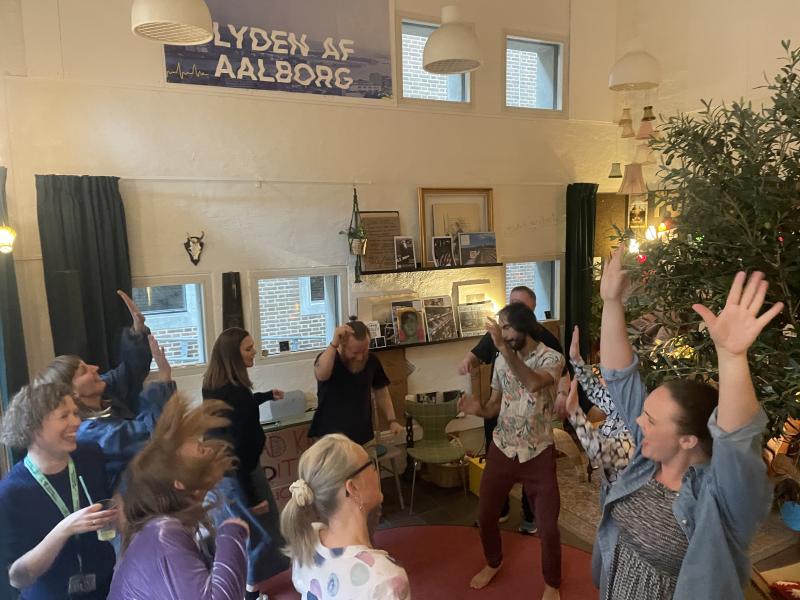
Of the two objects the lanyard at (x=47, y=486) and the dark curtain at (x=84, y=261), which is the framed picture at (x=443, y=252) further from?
the lanyard at (x=47, y=486)

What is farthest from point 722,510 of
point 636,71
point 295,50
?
point 295,50

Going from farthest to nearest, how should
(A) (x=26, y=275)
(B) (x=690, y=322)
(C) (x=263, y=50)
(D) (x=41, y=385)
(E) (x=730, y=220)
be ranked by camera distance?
(C) (x=263, y=50) → (A) (x=26, y=275) → (D) (x=41, y=385) → (B) (x=690, y=322) → (E) (x=730, y=220)

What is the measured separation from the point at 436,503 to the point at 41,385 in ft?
11.3

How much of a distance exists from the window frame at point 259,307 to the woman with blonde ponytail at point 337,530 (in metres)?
3.11

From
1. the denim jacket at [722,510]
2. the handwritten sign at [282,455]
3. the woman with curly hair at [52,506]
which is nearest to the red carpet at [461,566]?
the handwritten sign at [282,455]

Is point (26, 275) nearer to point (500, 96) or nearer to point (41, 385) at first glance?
point (41, 385)

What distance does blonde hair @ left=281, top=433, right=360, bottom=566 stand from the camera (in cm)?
182

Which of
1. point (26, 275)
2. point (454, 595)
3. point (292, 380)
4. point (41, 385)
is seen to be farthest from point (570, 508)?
point (26, 275)

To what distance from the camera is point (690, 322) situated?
6.12 ft

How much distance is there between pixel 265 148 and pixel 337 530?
3.74 m

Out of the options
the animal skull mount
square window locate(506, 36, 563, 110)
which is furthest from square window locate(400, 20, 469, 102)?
the animal skull mount

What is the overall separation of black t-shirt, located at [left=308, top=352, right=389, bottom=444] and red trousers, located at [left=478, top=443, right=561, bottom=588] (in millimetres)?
938

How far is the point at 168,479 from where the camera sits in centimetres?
197

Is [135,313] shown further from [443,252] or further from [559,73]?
[559,73]
